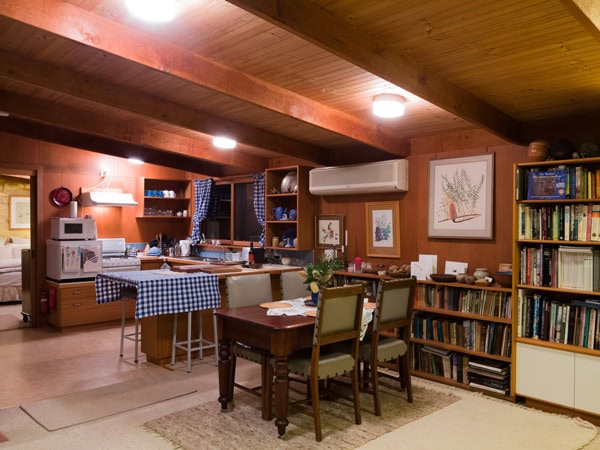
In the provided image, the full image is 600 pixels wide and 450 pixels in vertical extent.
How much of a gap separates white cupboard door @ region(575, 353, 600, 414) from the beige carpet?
9.45 ft

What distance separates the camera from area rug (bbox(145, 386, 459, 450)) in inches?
123

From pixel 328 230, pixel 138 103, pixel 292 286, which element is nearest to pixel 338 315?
pixel 292 286

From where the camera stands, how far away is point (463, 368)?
14.0ft

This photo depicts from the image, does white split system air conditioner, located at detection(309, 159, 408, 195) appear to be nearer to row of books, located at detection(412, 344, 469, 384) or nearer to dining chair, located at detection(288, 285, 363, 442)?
row of books, located at detection(412, 344, 469, 384)

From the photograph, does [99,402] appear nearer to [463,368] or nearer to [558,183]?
[463,368]

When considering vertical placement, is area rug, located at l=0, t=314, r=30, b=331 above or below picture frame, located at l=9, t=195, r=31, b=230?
below

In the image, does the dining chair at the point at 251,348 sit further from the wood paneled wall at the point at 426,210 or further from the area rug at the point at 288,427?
the wood paneled wall at the point at 426,210

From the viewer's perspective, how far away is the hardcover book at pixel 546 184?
368 cm

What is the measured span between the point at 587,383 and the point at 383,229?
229cm

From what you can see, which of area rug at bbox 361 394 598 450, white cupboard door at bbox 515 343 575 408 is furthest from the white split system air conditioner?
area rug at bbox 361 394 598 450

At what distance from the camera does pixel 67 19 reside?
2.68m

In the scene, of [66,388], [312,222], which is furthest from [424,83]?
[66,388]

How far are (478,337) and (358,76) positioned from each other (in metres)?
2.35

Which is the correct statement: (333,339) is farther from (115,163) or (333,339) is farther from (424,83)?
(115,163)
